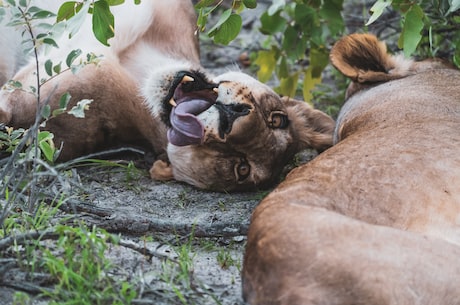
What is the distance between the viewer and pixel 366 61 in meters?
3.34

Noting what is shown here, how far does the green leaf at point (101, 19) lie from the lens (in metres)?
2.53

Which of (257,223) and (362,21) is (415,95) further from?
(362,21)

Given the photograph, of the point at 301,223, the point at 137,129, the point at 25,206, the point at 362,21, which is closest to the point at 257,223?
the point at 301,223

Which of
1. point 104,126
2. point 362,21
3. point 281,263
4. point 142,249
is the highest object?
point 281,263

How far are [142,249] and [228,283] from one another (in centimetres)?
26

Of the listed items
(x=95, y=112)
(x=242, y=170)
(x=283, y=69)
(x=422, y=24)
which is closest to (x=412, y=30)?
(x=422, y=24)

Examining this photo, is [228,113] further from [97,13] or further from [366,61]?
[97,13]

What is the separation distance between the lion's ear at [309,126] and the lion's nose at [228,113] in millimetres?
372

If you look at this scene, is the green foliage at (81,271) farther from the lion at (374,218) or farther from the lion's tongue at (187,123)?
the lion's tongue at (187,123)

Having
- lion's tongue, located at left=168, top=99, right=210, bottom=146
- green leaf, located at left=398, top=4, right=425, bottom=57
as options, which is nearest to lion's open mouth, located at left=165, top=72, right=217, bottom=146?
lion's tongue, located at left=168, top=99, right=210, bottom=146

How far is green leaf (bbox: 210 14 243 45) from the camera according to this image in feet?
9.30

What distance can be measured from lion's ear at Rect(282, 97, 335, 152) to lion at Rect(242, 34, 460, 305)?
→ 62 centimetres

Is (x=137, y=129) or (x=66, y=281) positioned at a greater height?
(x=66, y=281)

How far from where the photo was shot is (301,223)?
195 cm
